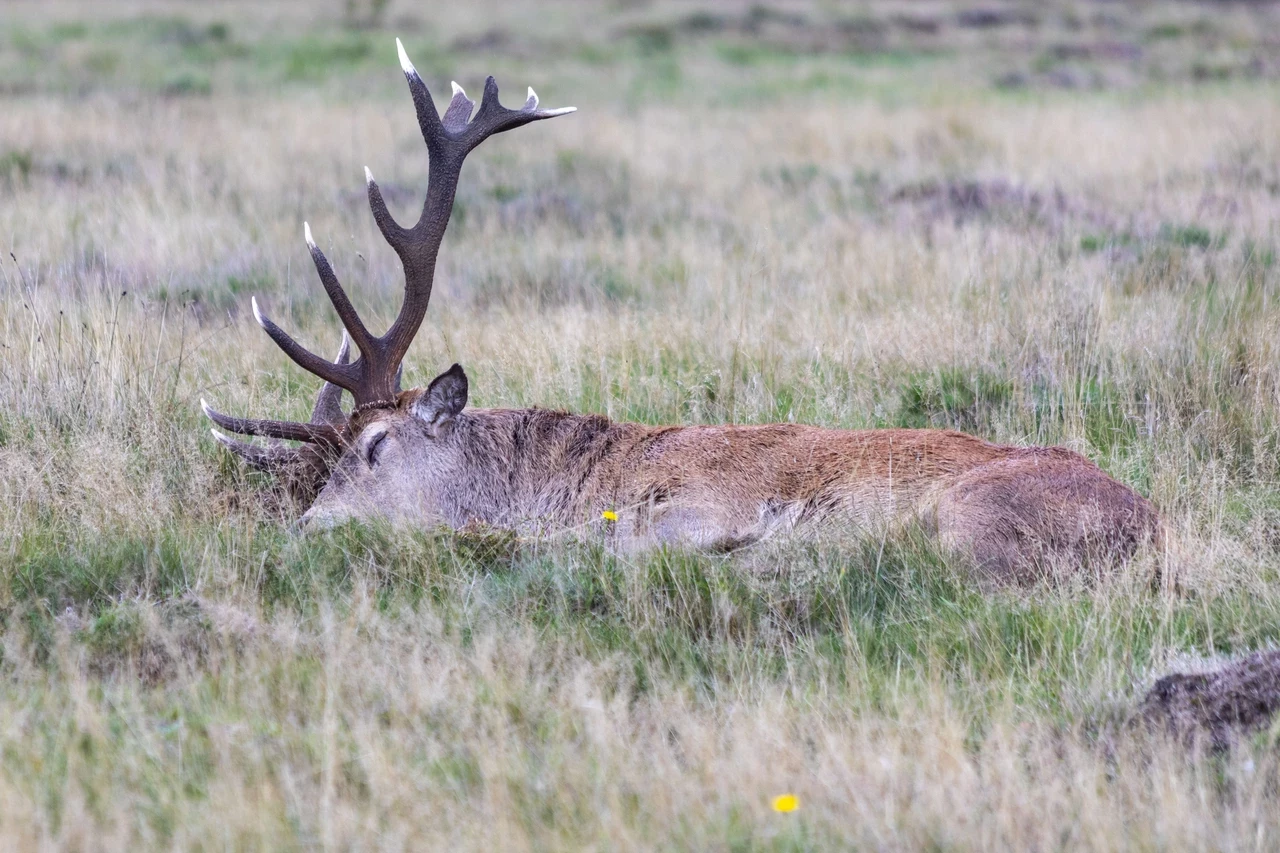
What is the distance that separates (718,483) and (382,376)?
1.71 metres

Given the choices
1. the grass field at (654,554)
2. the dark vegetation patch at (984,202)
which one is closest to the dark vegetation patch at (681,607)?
the grass field at (654,554)

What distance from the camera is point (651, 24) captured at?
34.0m

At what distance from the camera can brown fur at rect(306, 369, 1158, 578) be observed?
207 inches

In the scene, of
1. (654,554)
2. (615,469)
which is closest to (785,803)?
(654,554)

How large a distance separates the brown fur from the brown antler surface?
205 mm

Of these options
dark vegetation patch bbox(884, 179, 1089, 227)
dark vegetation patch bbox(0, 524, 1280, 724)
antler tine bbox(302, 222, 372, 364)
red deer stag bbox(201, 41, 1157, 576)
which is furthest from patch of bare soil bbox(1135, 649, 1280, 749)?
dark vegetation patch bbox(884, 179, 1089, 227)

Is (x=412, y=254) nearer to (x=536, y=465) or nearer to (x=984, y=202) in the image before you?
(x=536, y=465)

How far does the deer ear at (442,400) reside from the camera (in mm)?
6207

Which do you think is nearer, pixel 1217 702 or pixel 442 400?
pixel 1217 702

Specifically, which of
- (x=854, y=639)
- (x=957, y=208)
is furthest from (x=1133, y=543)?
(x=957, y=208)

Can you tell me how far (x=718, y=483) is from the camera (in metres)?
5.98

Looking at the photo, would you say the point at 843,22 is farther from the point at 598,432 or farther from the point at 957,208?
the point at 598,432

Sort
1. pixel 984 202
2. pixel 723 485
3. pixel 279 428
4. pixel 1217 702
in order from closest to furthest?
pixel 1217 702 < pixel 723 485 < pixel 279 428 < pixel 984 202

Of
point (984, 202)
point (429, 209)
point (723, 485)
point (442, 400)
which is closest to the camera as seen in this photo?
point (723, 485)
